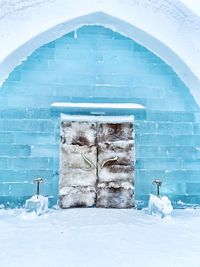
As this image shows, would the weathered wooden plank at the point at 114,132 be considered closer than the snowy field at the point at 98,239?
No

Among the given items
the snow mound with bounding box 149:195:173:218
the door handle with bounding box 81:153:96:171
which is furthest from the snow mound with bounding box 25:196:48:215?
the snow mound with bounding box 149:195:173:218

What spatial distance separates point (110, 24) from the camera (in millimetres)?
3836

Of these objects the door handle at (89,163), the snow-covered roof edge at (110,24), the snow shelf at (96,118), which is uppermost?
the snow-covered roof edge at (110,24)

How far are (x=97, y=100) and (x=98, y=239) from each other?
1759 mm

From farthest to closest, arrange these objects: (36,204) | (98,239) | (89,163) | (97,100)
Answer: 1. (97,100)
2. (89,163)
3. (36,204)
4. (98,239)

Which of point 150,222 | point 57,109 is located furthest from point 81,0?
point 150,222

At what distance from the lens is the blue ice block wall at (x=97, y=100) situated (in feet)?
12.3

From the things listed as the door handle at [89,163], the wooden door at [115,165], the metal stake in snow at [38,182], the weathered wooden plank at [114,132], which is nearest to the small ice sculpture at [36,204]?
the metal stake in snow at [38,182]

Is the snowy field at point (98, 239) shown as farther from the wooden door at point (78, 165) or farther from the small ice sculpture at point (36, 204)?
the wooden door at point (78, 165)

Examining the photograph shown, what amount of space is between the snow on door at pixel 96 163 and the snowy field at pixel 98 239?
8.0 inches

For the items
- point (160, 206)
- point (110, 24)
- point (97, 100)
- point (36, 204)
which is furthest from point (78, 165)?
point (110, 24)

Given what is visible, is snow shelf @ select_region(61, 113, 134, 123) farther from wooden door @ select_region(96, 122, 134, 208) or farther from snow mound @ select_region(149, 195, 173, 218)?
snow mound @ select_region(149, 195, 173, 218)

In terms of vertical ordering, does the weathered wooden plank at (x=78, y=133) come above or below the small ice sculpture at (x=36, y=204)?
above

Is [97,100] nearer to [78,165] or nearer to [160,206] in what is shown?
[78,165]
